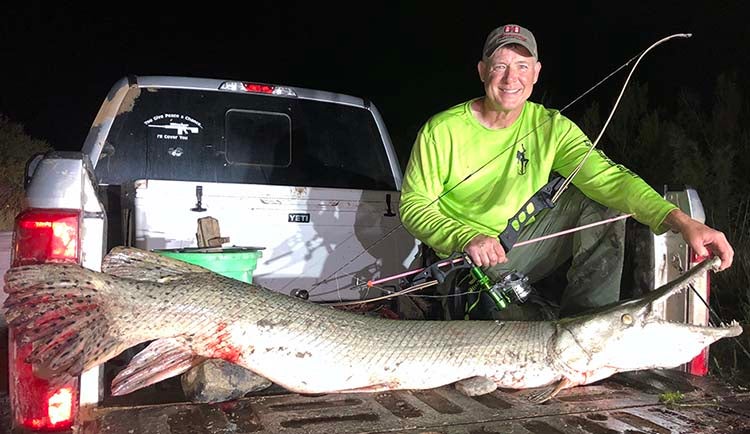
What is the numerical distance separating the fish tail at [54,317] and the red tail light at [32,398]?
5 cm

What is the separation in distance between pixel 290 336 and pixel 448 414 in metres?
0.78

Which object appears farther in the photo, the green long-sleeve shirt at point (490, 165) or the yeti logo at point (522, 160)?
the yeti logo at point (522, 160)

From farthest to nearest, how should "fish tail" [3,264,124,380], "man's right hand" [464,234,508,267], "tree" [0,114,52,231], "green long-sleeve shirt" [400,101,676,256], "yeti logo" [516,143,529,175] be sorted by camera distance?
"tree" [0,114,52,231] → "yeti logo" [516,143,529,175] → "green long-sleeve shirt" [400,101,676,256] → "man's right hand" [464,234,508,267] → "fish tail" [3,264,124,380]

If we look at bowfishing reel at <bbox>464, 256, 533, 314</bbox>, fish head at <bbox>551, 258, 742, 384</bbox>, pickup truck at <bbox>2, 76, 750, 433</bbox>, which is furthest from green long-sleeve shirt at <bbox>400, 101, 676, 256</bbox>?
fish head at <bbox>551, 258, 742, 384</bbox>

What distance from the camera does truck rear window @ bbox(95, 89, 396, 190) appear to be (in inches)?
173

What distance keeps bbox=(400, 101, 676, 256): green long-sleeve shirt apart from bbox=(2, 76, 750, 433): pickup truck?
49 cm

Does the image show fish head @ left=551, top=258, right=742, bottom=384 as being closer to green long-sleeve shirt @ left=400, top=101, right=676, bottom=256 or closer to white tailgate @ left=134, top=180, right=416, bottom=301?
green long-sleeve shirt @ left=400, top=101, right=676, bottom=256

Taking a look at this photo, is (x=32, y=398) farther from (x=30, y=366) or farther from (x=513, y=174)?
(x=513, y=174)

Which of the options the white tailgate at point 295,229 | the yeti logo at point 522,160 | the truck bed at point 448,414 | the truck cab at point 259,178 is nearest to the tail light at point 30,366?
the truck bed at point 448,414

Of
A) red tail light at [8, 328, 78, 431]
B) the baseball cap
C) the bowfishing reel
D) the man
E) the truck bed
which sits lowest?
the truck bed

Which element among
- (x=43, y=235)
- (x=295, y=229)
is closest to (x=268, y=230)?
(x=295, y=229)

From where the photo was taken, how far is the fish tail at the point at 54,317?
250cm

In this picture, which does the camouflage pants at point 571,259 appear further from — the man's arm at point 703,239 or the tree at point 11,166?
the tree at point 11,166

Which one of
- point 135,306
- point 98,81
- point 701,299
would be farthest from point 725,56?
point 98,81
